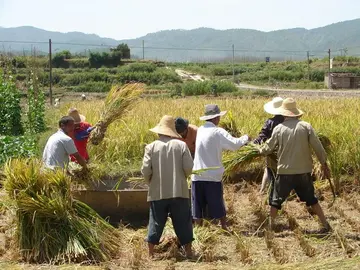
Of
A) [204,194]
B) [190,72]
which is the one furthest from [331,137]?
A: [190,72]

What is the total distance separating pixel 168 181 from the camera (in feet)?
16.7

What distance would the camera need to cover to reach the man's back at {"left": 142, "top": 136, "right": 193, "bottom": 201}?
16.6 ft

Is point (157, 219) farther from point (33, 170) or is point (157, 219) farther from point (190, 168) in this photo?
point (33, 170)

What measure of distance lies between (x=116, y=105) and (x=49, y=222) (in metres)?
2.69

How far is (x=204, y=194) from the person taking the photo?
19.6ft

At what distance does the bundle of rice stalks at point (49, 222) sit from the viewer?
509 centimetres

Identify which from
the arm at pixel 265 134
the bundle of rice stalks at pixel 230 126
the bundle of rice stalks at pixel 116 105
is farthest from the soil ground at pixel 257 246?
the bundle of rice stalks at pixel 230 126

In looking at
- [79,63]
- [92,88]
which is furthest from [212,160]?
[79,63]

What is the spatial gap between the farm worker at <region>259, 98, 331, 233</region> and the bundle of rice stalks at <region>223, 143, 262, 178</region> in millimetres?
647

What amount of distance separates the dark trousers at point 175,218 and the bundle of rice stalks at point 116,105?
8.00 feet

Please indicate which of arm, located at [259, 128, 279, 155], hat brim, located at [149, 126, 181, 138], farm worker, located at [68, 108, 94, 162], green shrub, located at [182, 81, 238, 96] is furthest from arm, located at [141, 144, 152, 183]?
green shrub, located at [182, 81, 238, 96]

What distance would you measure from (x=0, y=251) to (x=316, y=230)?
10.6 feet

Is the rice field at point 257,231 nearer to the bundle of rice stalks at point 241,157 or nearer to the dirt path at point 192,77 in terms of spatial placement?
the bundle of rice stalks at point 241,157

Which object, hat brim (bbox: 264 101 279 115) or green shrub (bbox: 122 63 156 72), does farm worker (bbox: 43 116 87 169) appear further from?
green shrub (bbox: 122 63 156 72)
